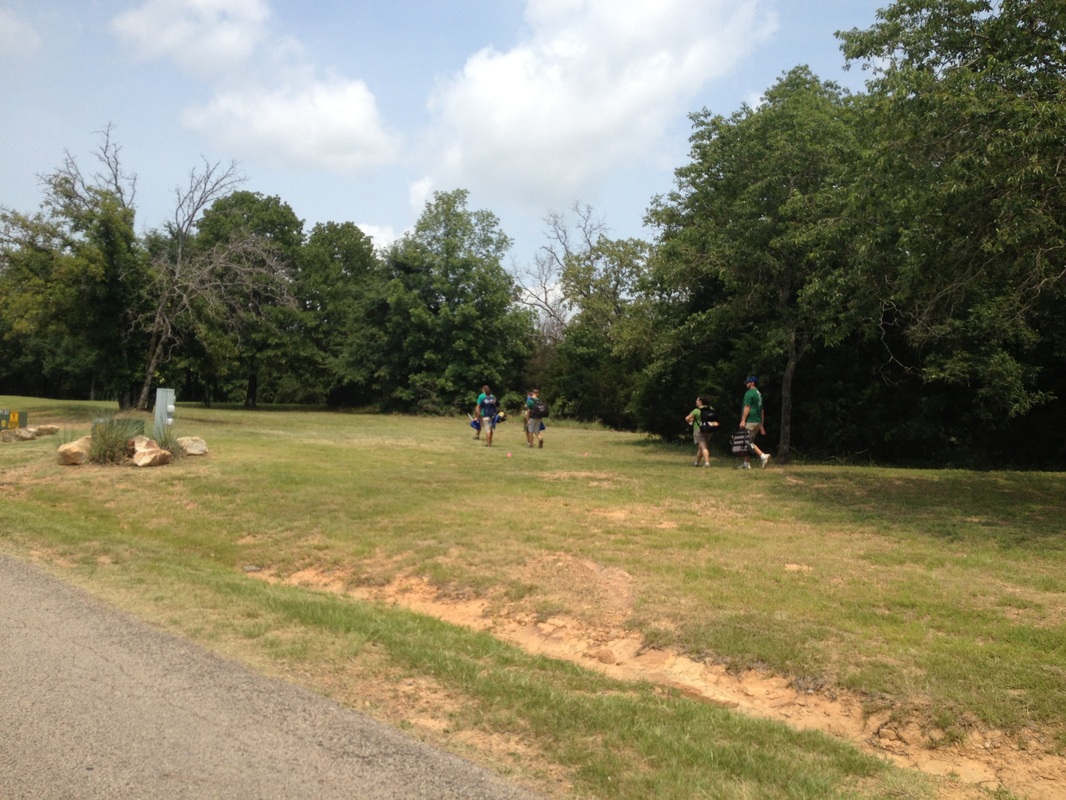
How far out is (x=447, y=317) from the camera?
173 ft

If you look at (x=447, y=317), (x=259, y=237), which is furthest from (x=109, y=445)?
(x=447, y=317)

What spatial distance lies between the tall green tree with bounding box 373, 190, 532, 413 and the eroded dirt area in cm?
4321

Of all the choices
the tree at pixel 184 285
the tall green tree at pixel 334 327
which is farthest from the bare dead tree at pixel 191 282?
the tall green tree at pixel 334 327

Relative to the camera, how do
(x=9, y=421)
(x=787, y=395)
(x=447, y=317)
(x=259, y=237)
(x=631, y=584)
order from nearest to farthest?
(x=631, y=584) → (x=787, y=395) → (x=9, y=421) → (x=259, y=237) → (x=447, y=317)

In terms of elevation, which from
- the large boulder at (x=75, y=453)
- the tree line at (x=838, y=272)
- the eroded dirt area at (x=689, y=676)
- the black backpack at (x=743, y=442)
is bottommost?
the eroded dirt area at (x=689, y=676)

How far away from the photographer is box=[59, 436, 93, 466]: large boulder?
16.4 metres

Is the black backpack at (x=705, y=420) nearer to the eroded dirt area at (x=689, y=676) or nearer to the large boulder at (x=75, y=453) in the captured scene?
the eroded dirt area at (x=689, y=676)

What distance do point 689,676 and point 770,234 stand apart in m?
14.7

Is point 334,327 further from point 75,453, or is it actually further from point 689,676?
point 689,676

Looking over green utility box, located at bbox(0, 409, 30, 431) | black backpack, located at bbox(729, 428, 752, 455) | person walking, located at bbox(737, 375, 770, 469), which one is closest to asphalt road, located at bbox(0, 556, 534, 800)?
person walking, located at bbox(737, 375, 770, 469)

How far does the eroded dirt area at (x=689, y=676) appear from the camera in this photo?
4.94 meters

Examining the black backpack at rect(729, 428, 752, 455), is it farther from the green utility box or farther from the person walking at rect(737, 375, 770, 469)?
the green utility box

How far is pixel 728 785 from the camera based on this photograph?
4230 millimetres

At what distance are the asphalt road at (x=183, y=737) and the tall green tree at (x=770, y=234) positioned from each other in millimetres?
13067
